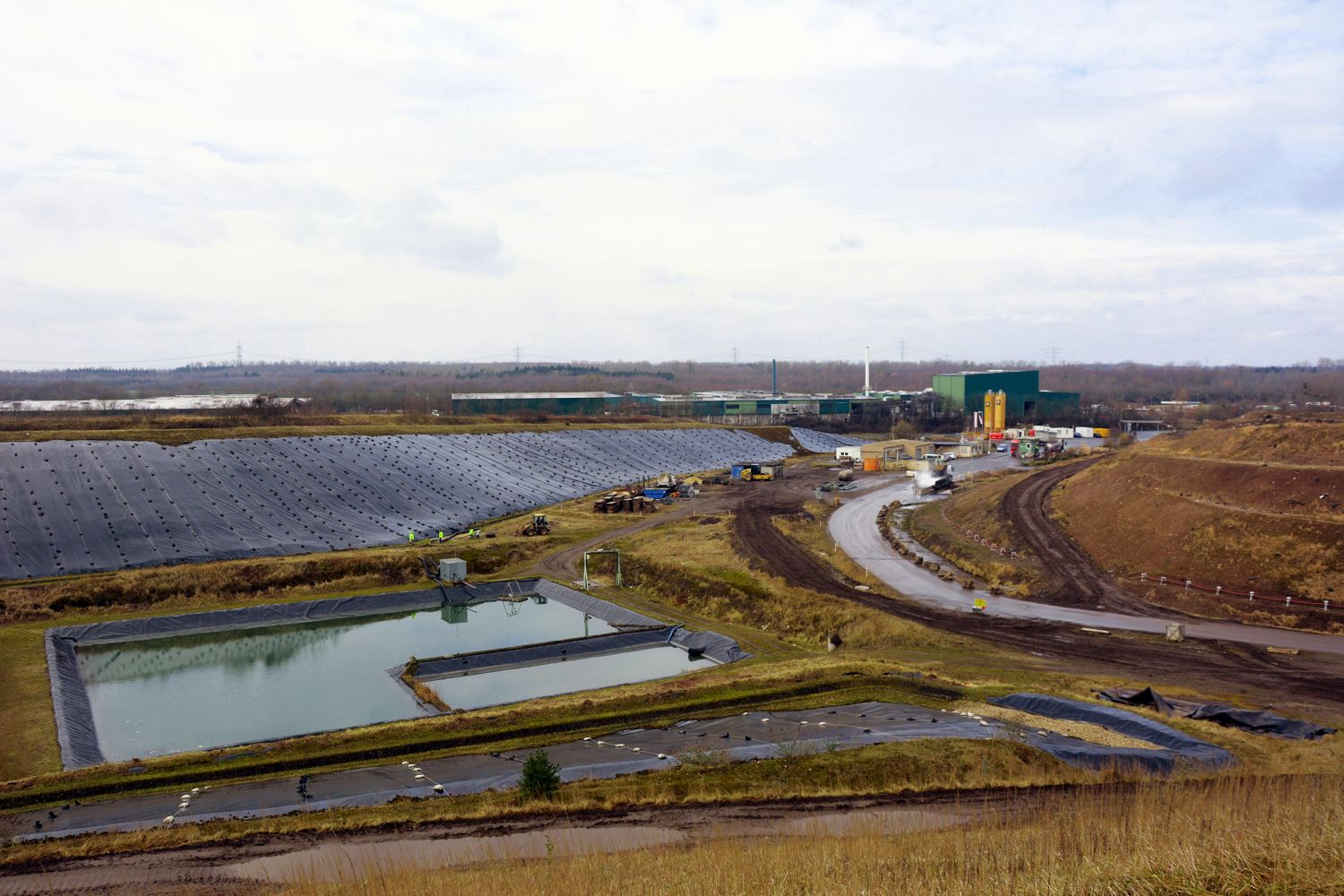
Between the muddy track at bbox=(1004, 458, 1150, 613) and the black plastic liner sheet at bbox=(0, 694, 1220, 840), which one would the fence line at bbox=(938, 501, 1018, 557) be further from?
the black plastic liner sheet at bbox=(0, 694, 1220, 840)

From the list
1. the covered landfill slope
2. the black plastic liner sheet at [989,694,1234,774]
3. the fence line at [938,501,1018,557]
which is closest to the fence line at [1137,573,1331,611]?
the fence line at [938,501,1018,557]

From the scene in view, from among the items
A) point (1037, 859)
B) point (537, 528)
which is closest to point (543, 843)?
point (1037, 859)

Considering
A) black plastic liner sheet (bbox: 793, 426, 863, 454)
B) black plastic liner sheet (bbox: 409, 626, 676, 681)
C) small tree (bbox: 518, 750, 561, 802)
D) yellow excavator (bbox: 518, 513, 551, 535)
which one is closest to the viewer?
small tree (bbox: 518, 750, 561, 802)

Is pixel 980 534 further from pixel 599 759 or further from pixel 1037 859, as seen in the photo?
pixel 1037 859

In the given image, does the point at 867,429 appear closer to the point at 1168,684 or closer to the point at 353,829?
the point at 1168,684

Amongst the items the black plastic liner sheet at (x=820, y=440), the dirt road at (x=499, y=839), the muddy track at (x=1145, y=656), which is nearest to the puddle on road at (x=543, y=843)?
the dirt road at (x=499, y=839)
